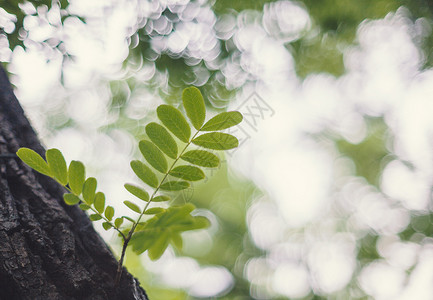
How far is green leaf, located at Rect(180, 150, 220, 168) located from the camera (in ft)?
2.24

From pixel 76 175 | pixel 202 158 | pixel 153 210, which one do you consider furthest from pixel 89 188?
pixel 202 158

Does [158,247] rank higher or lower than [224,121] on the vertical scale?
lower

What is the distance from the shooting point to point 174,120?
26.8 inches

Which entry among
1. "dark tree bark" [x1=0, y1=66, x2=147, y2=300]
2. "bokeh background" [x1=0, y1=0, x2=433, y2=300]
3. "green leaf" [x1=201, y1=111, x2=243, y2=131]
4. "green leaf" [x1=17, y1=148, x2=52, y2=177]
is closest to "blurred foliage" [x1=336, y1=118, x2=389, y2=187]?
"bokeh background" [x1=0, y1=0, x2=433, y2=300]

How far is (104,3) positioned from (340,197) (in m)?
3.32

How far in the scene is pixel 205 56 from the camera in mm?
1619

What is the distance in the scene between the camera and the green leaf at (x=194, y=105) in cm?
66

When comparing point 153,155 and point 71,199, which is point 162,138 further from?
point 71,199

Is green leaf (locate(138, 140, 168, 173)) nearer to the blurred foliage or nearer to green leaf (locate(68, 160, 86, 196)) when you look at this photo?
green leaf (locate(68, 160, 86, 196))

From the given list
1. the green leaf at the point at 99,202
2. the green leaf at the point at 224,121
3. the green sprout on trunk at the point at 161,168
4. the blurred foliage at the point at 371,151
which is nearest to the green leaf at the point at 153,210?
the green sprout on trunk at the point at 161,168

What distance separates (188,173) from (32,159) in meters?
0.32

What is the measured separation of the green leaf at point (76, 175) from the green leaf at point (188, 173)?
19cm

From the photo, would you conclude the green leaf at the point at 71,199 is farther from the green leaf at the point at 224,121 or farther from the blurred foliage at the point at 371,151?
the blurred foliage at the point at 371,151

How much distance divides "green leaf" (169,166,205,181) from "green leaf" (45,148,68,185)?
0.75 feet
